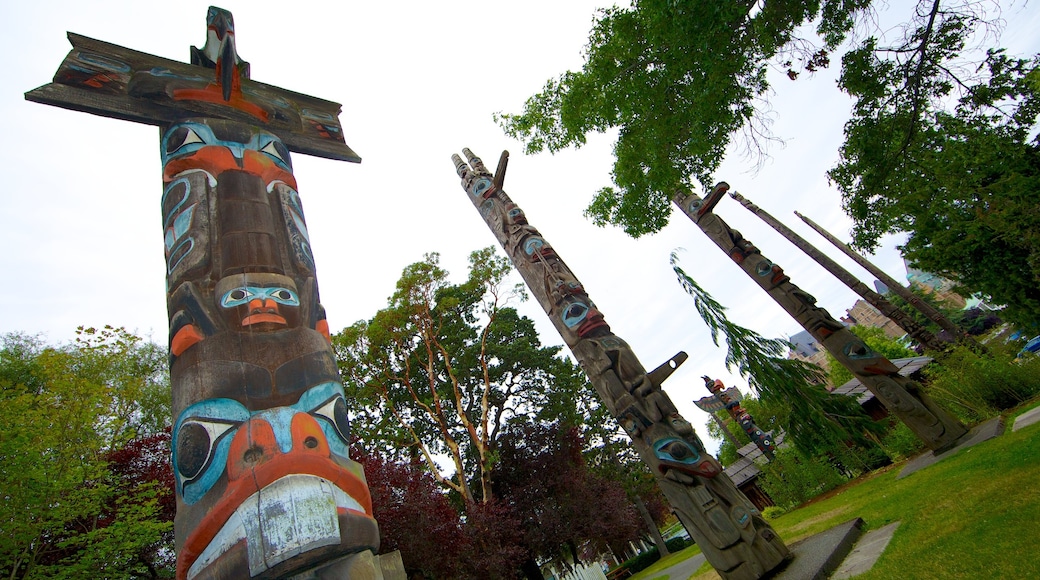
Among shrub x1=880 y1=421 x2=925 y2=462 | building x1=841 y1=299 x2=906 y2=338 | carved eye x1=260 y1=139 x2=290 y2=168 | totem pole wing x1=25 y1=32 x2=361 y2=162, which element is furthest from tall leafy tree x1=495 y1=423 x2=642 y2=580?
building x1=841 y1=299 x2=906 y2=338

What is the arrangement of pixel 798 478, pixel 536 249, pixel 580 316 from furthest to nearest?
pixel 798 478 < pixel 536 249 < pixel 580 316

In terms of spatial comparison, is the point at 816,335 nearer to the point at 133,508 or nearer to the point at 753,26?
the point at 753,26

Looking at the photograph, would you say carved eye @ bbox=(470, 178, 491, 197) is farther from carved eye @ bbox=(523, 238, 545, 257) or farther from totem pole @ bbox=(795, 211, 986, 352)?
totem pole @ bbox=(795, 211, 986, 352)

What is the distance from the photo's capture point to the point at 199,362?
3.09 metres

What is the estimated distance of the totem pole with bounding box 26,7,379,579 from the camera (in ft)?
8.41

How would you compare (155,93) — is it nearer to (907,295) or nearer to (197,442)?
(197,442)

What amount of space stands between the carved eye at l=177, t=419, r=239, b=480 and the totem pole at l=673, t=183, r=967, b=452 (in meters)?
6.61

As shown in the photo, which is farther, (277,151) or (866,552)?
(277,151)

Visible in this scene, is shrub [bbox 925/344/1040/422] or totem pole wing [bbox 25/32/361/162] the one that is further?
shrub [bbox 925/344/1040/422]

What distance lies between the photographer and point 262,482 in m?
2.64

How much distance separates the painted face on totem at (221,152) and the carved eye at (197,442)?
7.88 feet

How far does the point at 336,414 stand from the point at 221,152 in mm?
2927

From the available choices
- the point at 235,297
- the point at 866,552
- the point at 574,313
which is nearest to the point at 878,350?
the point at 866,552

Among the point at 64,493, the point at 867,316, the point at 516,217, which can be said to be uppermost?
the point at 867,316
